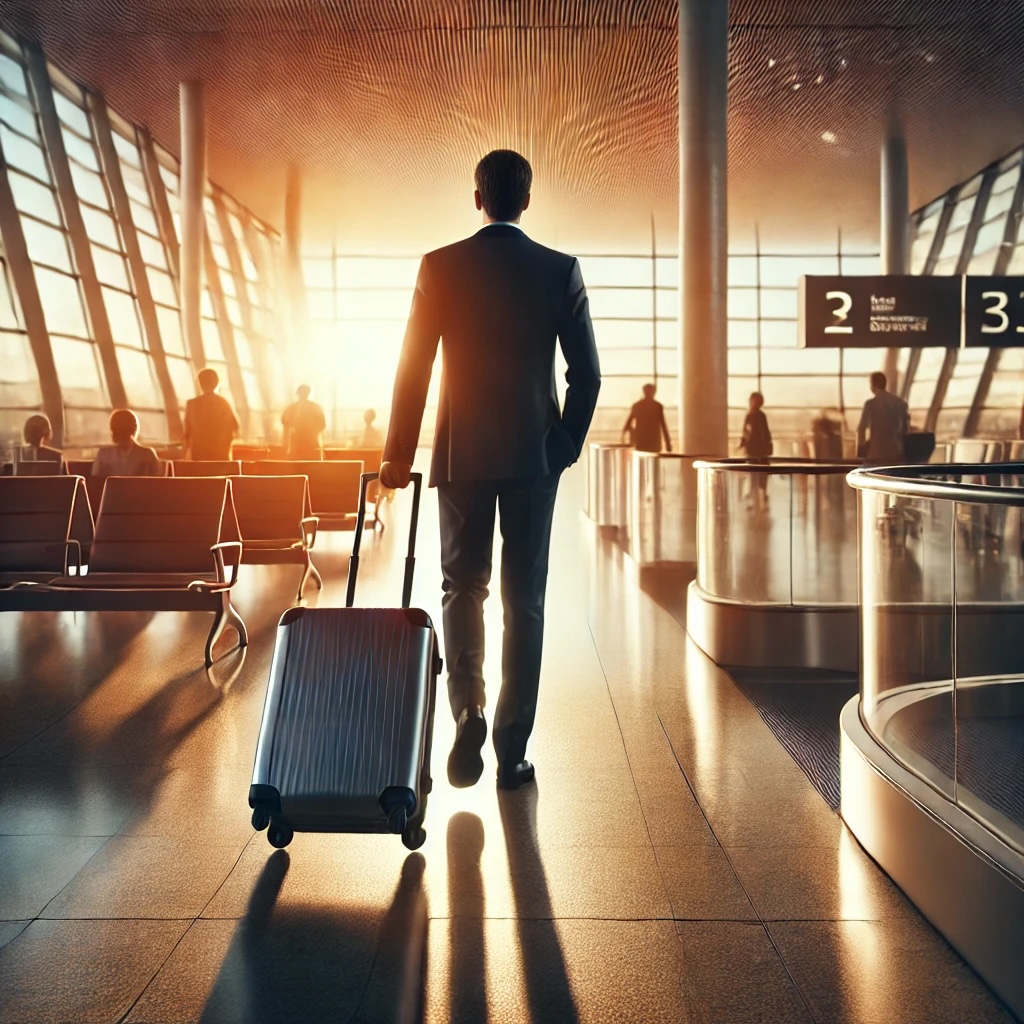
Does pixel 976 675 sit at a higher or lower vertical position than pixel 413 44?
lower

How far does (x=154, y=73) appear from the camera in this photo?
56.0 feet

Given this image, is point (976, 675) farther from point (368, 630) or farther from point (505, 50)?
point (505, 50)

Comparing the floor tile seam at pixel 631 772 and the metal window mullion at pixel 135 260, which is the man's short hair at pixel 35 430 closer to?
the floor tile seam at pixel 631 772

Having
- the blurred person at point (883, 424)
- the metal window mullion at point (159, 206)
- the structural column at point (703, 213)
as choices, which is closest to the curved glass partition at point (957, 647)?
the structural column at point (703, 213)

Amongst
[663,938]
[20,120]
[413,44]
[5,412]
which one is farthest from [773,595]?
[20,120]

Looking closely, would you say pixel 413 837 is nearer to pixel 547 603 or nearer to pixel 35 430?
pixel 547 603

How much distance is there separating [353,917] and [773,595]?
406 cm

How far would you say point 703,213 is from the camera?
472 inches

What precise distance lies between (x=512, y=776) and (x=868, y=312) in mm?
11696

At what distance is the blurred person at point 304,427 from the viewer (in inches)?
571

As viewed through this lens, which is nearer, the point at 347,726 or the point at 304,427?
the point at 347,726

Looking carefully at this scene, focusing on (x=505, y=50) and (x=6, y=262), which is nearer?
(x=6, y=262)

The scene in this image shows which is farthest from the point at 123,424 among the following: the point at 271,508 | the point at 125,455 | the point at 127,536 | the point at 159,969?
the point at 159,969

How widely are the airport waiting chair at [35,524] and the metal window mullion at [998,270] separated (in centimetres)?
2058
